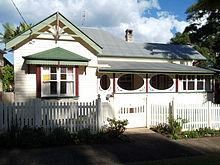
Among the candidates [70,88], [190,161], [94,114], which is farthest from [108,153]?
[70,88]

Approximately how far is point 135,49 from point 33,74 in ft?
36.8

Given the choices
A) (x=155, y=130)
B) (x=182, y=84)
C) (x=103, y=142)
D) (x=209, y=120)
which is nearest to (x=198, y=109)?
(x=209, y=120)

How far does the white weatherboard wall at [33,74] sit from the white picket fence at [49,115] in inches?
124

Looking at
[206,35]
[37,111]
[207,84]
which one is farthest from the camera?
[206,35]

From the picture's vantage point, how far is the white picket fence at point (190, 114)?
8.25m

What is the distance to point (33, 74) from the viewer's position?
32.0 feet

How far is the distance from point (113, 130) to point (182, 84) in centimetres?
971

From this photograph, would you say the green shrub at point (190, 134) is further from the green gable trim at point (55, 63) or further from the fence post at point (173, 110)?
the green gable trim at point (55, 63)

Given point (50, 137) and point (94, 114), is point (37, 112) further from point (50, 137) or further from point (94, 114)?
point (94, 114)

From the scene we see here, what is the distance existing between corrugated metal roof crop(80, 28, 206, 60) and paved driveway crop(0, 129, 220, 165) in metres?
10.5

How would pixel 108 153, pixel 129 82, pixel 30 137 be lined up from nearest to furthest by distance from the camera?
pixel 108 153
pixel 30 137
pixel 129 82

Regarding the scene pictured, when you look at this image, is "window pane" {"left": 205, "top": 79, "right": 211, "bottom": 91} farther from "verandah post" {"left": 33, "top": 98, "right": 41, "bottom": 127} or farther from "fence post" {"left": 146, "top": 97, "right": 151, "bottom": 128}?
"verandah post" {"left": 33, "top": 98, "right": 41, "bottom": 127}

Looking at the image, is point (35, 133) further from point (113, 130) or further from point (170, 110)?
point (170, 110)

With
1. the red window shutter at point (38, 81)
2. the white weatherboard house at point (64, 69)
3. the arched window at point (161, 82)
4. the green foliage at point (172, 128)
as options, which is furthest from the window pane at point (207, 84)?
the red window shutter at point (38, 81)
